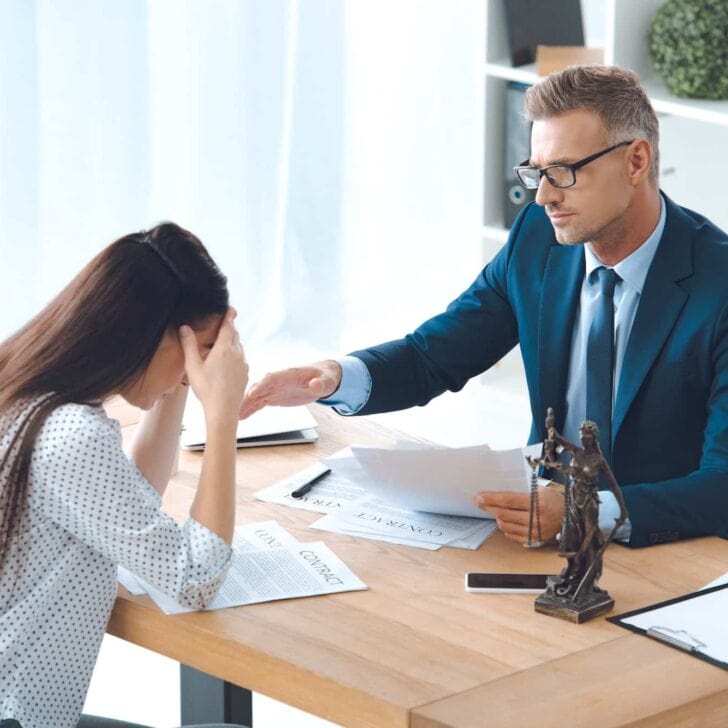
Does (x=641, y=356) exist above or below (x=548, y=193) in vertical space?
below

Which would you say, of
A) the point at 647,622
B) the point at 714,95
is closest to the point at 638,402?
the point at 647,622

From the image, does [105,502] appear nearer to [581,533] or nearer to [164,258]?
[164,258]

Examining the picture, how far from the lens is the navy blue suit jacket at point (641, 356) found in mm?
2090

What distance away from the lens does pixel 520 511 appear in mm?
2027

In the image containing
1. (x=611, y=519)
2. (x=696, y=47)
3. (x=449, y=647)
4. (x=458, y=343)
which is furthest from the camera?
(x=696, y=47)

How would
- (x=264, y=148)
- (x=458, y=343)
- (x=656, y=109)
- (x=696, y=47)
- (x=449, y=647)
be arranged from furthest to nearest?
(x=264, y=148)
(x=656, y=109)
(x=696, y=47)
(x=458, y=343)
(x=449, y=647)

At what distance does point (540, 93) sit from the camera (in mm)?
2379

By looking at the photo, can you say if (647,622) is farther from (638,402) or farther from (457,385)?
(457,385)

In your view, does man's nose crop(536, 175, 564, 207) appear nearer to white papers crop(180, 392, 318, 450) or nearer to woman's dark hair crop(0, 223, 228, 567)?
white papers crop(180, 392, 318, 450)

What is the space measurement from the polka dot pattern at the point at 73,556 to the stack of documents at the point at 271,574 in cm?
6

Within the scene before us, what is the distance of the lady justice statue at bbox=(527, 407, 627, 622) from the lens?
1.77 meters

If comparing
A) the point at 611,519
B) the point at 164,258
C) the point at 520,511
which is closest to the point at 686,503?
the point at 611,519

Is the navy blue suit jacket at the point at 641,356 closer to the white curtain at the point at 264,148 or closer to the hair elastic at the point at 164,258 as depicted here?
the hair elastic at the point at 164,258

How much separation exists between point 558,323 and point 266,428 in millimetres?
495
